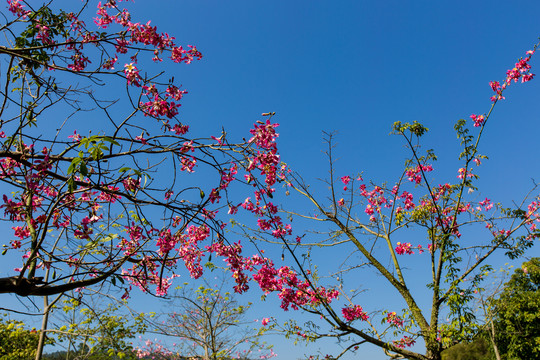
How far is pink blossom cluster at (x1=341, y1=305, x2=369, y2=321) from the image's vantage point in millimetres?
6357

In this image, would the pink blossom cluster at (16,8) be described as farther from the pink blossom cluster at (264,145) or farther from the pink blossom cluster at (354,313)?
the pink blossom cluster at (354,313)

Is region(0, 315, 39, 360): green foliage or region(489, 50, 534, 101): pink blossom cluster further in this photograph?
region(0, 315, 39, 360): green foliage

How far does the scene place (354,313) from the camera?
6469 mm

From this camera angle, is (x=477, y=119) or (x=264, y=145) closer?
(x=264, y=145)

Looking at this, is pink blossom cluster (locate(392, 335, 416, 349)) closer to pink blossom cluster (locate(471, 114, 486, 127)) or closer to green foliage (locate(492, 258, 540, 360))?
pink blossom cluster (locate(471, 114, 486, 127))

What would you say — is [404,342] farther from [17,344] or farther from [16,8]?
[17,344]

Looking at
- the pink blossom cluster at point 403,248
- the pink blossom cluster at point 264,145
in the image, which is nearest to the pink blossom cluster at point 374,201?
the pink blossom cluster at point 403,248

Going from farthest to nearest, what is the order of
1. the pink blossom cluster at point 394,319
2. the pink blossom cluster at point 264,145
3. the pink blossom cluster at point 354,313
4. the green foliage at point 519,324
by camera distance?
the green foliage at point 519,324, the pink blossom cluster at point 354,313, the pink blossom cluster at point 394,319, the pink blossom cluster at point 264,145

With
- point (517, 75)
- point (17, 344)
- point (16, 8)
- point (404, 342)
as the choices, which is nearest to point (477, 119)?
point (517, 75)

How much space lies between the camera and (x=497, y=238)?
6.02 metres

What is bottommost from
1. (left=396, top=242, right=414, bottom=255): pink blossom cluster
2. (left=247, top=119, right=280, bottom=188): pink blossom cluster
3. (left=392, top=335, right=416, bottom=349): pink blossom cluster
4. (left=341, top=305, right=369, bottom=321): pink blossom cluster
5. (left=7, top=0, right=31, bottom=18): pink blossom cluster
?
(left=392, top=335, right=416, bottom=349): pink blossom cluster

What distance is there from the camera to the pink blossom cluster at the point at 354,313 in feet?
20.9

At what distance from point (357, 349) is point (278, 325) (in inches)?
52.0

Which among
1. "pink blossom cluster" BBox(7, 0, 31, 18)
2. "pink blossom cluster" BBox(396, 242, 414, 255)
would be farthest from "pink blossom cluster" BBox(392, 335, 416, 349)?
"pink blossom cluster" BBox(7, 0, 31, 18)
